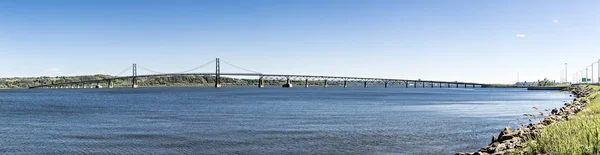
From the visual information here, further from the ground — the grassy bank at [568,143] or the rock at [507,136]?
the grassy bank at [568,143]

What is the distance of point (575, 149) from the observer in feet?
37.0

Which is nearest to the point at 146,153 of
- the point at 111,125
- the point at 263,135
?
the point at 263,135

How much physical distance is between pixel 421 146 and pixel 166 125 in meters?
16.2

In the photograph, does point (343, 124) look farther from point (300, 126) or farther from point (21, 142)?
point (21, 142)

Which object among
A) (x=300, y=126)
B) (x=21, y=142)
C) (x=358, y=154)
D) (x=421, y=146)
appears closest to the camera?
(x=358, y=154)

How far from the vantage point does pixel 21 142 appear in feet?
72.5

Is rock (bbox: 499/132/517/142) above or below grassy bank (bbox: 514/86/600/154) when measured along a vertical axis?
below

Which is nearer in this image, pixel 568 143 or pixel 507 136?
pixel 568 143

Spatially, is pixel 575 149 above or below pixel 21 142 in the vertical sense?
above

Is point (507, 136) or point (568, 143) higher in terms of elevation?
point (568, 143)

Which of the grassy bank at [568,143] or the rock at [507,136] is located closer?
the grassy bank at [568,143]

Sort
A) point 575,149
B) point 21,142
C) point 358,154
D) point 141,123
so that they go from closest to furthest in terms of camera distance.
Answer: point 575,149, point 358,154, point 21,142, point 141,123

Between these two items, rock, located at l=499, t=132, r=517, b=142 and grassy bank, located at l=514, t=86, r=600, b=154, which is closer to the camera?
grassy bank, located at l=514, t=86, r=600, b=154

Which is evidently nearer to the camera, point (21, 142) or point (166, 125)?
point (21, 142)
